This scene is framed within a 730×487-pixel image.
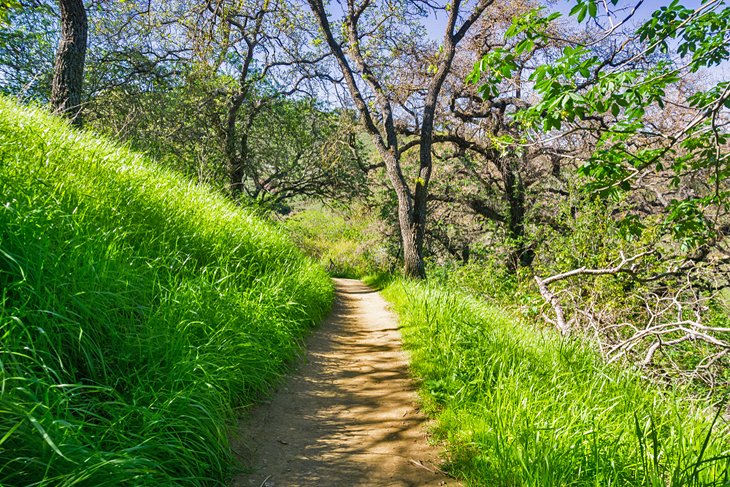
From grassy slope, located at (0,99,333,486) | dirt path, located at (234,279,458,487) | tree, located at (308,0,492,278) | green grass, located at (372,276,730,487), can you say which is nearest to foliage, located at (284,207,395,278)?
tree, located at (308,0,492,278)

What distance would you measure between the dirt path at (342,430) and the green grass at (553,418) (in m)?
0.25

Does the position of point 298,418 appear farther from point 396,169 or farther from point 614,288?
point 396,169

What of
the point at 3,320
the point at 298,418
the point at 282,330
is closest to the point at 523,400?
the point at 298,418

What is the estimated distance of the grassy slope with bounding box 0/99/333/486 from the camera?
1653 mm

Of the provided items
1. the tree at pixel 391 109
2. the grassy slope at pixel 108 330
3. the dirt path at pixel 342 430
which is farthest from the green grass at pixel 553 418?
the tree at pixel 391 109

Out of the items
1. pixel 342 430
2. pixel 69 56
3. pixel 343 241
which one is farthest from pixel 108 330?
pixel 343 241

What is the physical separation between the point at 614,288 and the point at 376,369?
14.4 ft

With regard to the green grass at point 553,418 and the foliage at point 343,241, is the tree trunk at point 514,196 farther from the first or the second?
the green grass at point 553,418

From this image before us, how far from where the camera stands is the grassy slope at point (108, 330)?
A: 1653mm

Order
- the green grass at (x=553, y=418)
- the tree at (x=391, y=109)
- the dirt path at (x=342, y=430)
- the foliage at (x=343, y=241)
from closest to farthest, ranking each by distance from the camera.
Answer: the green grass at (x=553, y=418) → the dirt path at (x=342, y=430) → the tree at (x=391, y=109) → the foliage at (x=343, y=241)

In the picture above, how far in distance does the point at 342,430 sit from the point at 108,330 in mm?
1781

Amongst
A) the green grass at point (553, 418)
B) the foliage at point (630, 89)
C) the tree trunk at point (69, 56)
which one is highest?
the tree trunk at point (69, 56)

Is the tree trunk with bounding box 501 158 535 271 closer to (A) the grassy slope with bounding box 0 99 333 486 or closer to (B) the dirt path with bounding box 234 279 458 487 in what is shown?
(B) the dirt path with bounding box 234 279 458 487

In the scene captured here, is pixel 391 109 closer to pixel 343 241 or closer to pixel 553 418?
pixel 553 418
